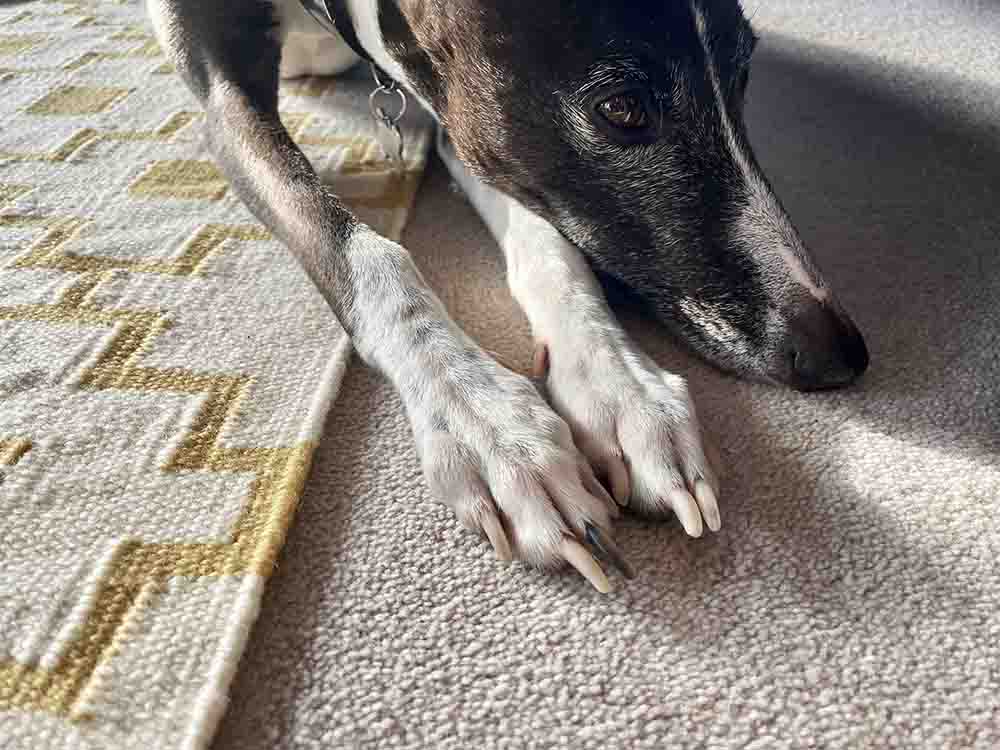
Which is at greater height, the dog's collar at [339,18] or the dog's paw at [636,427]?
the dog's collar at [339,18]

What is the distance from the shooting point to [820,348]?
841 mm

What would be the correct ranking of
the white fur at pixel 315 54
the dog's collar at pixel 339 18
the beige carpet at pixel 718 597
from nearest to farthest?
the beige carpet at pixel 718 597
the dog's collar at pixel 339 18
the white fur at pixel 315 54

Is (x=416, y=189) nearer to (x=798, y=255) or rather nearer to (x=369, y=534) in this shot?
(x=798, y=255)

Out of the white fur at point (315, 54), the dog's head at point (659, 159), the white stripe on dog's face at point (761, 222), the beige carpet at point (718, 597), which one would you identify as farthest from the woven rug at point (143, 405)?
the white stripe on dog's face at point (761, 222)

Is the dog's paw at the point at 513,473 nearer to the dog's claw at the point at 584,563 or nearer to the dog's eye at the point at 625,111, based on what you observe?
the dog's claw at the point at 584,563

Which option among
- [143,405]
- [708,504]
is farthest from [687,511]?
[143,405]

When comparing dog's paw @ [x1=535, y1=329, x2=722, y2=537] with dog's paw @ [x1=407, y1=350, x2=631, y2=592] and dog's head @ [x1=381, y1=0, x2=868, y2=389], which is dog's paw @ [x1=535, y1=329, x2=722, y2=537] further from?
dog's head @ [x1=381, y1=0, x2=868, y2=389]

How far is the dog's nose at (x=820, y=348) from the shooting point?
0.84m

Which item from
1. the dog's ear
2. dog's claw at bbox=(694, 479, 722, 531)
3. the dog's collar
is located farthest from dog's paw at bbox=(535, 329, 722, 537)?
the dog's collar

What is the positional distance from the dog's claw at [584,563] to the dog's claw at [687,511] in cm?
8

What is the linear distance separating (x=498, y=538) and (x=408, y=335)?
260 millimetres

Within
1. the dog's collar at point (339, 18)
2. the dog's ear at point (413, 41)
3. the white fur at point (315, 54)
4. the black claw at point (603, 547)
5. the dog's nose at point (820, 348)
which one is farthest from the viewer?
the white fur at point (315, 54)

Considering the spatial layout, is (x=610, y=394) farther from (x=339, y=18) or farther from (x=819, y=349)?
(x=339, y=18)

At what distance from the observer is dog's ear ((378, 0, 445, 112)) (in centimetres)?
103
